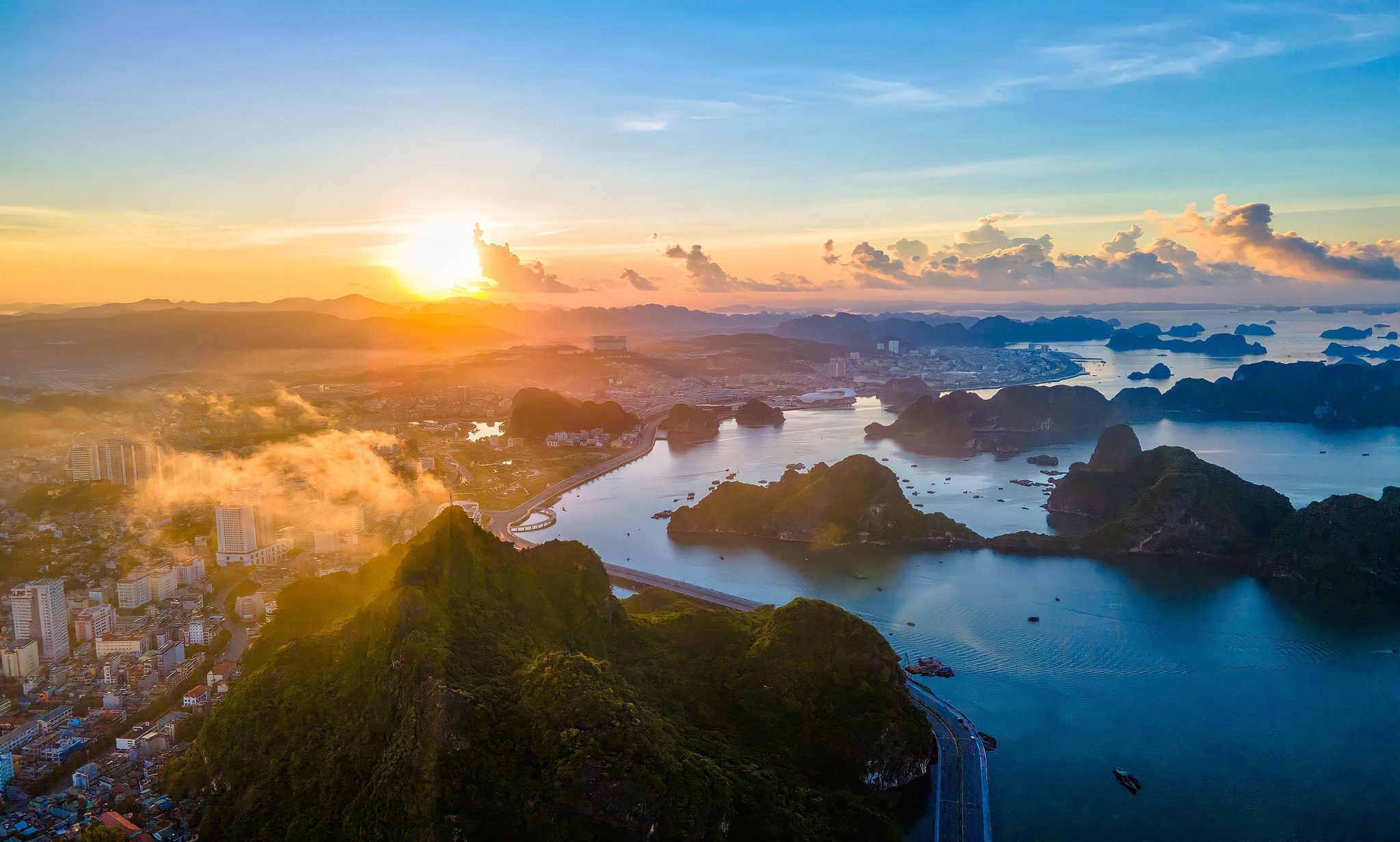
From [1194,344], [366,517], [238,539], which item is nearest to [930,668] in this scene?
[366,517]

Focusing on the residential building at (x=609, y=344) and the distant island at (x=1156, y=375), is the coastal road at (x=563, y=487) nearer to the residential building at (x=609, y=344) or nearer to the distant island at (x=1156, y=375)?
the residential building at (x=609, y=344)

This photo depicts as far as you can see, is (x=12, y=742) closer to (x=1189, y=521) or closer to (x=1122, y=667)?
(x=1122, y=667)

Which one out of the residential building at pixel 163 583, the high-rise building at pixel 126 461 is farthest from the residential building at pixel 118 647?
the high-rise building at pixel 126 461

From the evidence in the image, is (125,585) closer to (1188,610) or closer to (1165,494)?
(1188,610)

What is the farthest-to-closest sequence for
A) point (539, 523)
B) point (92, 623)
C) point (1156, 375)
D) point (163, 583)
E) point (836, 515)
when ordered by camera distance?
1. point (1156, 375)
2. point (539, 523)
3. point (836, 515)
4. point (163, 583)
5. point (92, 623)

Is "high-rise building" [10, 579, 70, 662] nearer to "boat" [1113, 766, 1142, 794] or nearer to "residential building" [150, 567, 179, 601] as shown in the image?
"residential building" [150, 567, 179, 601]

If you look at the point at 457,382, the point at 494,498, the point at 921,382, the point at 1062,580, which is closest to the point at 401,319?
the point at 457,382
